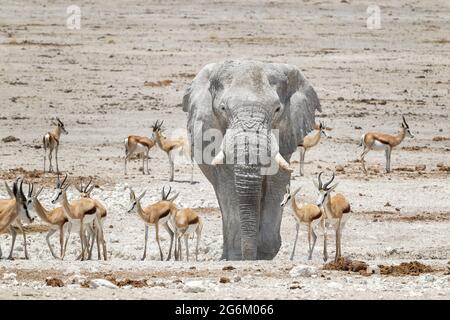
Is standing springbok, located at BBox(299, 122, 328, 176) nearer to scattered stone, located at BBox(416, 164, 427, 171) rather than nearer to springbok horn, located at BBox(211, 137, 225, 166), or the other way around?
scattered stone, located at BBox(416, 164, 427, 171)

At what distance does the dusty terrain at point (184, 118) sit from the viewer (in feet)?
40.6

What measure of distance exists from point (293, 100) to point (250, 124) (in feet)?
5.04

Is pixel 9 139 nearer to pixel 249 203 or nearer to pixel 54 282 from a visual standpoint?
pixel 249 203

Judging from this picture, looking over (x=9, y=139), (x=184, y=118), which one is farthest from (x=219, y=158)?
(x=184, y=118)

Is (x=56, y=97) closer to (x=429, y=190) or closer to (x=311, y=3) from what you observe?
(x=429, y=190)

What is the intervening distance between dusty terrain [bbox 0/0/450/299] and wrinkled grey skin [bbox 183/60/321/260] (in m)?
0.75

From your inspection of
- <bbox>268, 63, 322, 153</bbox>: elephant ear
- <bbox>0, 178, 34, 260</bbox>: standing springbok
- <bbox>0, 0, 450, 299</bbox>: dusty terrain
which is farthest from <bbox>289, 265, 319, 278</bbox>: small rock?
<bbox>0, 178, 34, 260</bbox>: standing springbok

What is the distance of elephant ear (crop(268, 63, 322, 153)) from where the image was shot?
14.9 meters

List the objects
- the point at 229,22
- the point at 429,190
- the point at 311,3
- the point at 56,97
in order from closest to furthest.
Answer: the point at 429,190, the point at 56,97, the point at 229,22, the point at 311,3

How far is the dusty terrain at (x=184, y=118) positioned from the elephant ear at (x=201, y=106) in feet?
6.66

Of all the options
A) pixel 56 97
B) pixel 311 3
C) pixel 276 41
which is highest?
pixel 311 3

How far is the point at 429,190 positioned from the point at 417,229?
2.94 meters

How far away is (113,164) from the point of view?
23.6 meters

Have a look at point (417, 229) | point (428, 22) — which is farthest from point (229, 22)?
point (417, 229)
